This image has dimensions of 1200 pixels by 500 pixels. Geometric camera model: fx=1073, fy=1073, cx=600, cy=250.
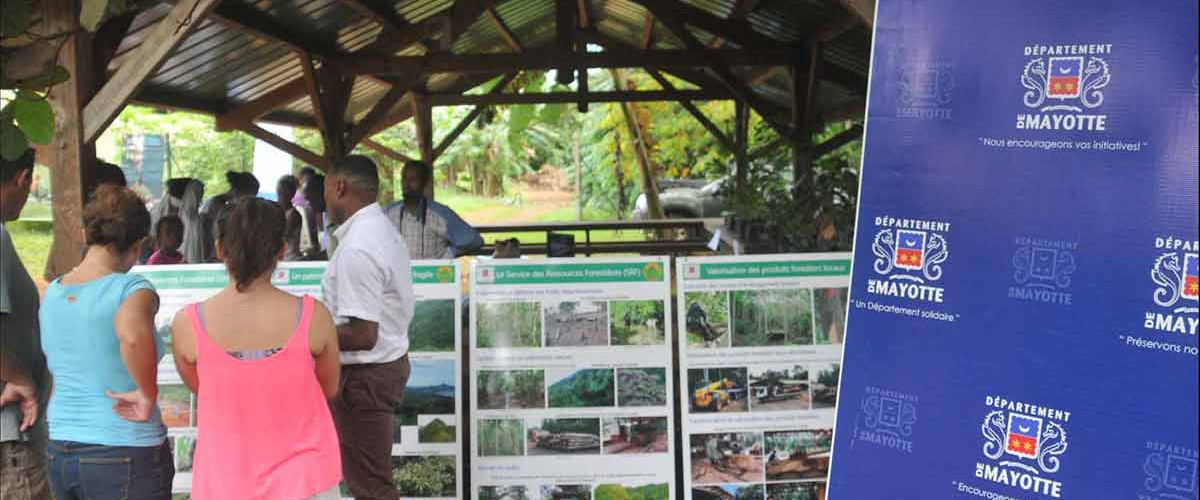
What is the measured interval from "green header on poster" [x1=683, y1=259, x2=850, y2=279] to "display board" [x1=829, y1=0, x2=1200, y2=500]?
4.71 ft

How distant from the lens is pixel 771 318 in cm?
401

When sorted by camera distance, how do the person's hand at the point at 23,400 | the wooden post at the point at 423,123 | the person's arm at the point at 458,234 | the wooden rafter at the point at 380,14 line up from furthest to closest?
the wooden post at the point at 423,123, the wooden rafter at the point at 380,14, the person's arm at the point at 458,234, the person's hand at the point at 23,400

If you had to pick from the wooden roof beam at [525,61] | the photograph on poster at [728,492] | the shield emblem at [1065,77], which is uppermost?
the wooden roof beam at [525,61]

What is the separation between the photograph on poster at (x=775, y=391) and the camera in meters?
3.99

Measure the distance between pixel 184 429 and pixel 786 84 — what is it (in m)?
10.1

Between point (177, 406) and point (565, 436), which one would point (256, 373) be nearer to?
point (565, 436)

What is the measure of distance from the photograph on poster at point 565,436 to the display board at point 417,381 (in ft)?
0.97

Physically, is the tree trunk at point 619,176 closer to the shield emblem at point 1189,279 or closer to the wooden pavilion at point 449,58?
the wooden pavilion at point 449,58

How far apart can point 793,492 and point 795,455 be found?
14cm

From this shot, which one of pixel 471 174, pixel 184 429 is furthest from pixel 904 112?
pixel 471 174

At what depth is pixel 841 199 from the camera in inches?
293

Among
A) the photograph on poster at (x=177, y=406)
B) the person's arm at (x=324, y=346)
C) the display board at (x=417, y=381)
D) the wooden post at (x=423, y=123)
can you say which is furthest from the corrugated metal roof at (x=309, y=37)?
the person's arm at (x=324, y=346)

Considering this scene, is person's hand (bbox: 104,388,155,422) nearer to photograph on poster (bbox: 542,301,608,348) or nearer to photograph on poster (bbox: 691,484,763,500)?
photograph on poster (bbox: 542,301,608,348)

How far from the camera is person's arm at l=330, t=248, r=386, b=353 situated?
3031 mm
